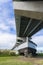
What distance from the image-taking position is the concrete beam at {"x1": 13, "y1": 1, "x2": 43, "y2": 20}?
11188 millimetres

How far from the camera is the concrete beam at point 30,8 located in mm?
11188

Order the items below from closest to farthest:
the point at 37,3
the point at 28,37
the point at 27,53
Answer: the point at 37,3 < the point at 27,53 < the point at 28,37

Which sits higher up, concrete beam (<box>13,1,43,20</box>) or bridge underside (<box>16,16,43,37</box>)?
concrete beam (<box>13,1,43,20</box>)

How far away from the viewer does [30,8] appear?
11461 mm

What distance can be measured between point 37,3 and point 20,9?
1122mm

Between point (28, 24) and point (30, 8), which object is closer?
point (30, 8)

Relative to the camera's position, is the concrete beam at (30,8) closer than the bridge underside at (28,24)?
Yes

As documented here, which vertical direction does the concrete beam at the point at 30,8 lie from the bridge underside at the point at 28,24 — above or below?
above

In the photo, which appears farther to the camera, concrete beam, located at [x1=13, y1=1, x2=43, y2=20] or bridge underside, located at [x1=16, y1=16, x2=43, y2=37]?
bridge underside, located at [x1=16, y1=16, x2=43, y2=37]

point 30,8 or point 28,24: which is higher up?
point 30,8

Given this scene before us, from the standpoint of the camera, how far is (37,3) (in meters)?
11.1

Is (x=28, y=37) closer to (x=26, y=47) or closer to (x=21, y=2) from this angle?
(x=26, y=47)

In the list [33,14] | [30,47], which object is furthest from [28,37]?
[33,14]

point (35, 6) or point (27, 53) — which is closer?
point (35, 6)
